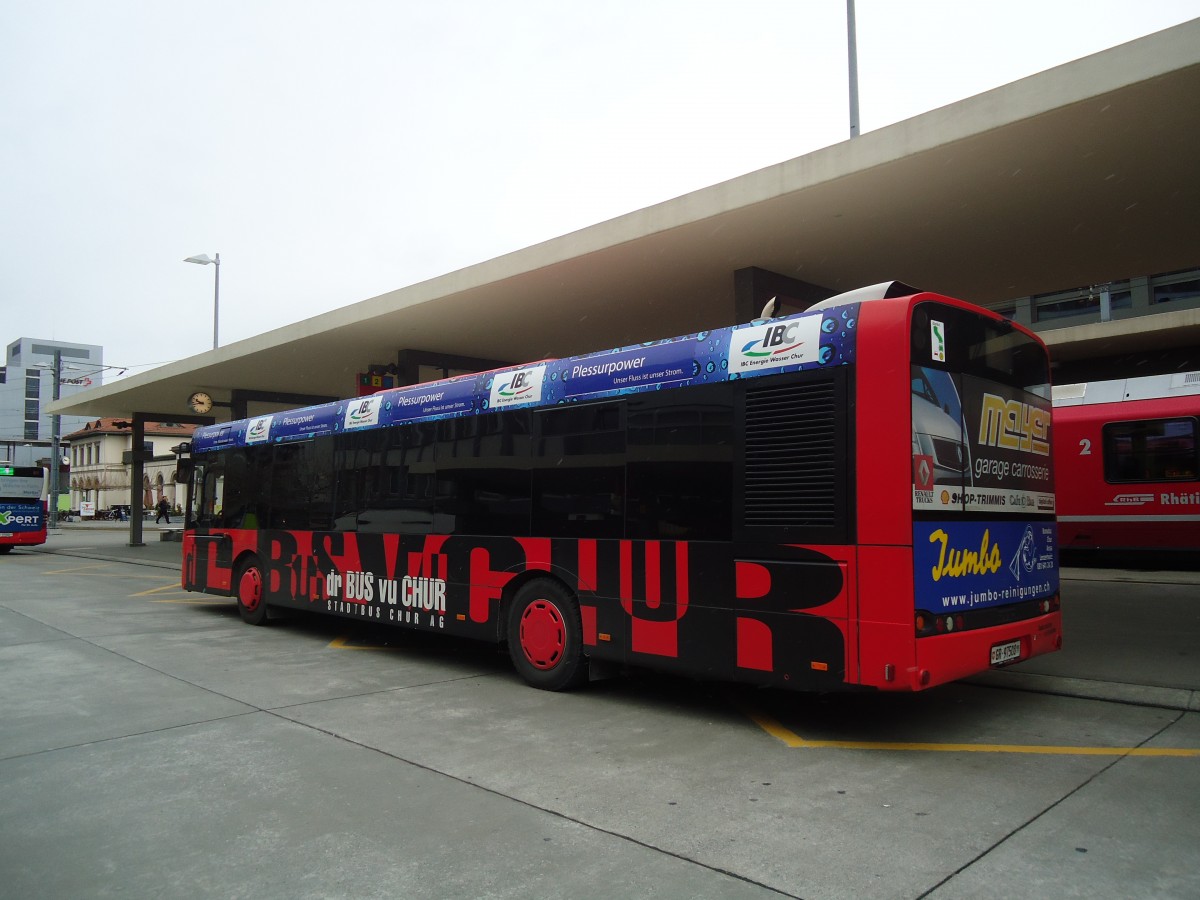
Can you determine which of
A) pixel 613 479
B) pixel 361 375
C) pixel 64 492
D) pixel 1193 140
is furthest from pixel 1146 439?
pixel 64 492

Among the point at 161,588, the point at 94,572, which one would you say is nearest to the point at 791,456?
the point at 161,588

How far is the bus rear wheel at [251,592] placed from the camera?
38.2 ft

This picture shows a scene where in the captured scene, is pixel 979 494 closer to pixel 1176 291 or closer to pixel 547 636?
pixel 547 636

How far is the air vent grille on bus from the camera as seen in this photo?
556 cm

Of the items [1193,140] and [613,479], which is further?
[1193,140]

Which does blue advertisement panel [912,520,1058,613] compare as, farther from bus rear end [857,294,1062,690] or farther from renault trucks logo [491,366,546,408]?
renault trucks logo [491,366,546,408]

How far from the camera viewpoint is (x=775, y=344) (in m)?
5.96

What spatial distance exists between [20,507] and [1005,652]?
32.1 metres

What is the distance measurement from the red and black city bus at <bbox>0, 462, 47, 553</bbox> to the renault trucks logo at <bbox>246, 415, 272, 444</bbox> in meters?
22.1

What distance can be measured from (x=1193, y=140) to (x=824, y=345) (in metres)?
4.80

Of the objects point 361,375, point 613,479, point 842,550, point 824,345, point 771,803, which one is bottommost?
point 771,803

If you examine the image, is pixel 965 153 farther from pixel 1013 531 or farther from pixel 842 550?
pixel 842 550

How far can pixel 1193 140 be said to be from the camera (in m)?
7.65

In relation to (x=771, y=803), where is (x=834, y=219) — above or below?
above
